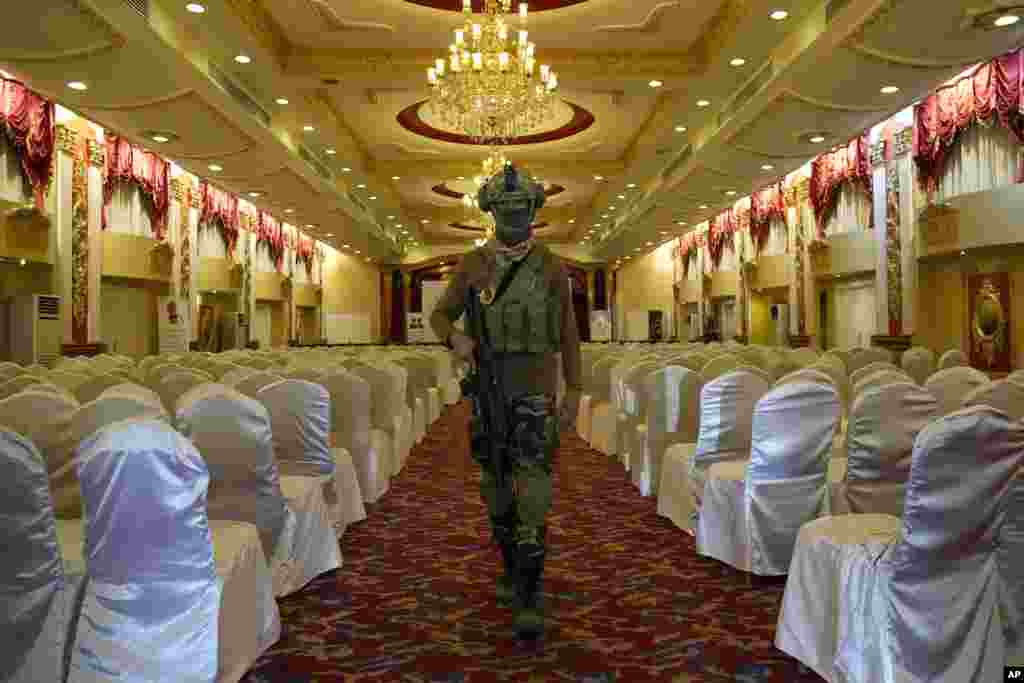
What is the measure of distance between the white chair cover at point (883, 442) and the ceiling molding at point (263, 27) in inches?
286

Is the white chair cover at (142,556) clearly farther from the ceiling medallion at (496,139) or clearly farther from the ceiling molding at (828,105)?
the ceiling medallion at (496,139)

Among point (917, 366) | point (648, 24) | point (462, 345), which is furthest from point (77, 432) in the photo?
point (648, 24)

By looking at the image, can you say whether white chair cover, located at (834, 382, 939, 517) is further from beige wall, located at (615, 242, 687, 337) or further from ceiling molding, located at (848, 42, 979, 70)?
beige wall, located at (615, 242, 687, 337)

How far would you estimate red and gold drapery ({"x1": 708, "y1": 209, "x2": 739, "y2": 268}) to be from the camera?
800 inches

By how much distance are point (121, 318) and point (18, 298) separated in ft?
12.7

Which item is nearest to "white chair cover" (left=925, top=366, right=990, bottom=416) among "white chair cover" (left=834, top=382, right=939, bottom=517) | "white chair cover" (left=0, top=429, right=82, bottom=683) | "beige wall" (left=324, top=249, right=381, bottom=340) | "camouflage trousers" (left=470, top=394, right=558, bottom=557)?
"white chair cover" (left=834, top=382, right=939, bottom=517)

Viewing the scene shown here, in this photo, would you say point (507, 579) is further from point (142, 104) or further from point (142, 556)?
point (142, 104)

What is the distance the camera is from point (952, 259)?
11.5 metres

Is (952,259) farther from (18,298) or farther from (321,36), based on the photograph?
(18,298)

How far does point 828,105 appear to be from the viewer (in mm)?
9273

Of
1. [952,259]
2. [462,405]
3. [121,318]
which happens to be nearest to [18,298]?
[121,318]

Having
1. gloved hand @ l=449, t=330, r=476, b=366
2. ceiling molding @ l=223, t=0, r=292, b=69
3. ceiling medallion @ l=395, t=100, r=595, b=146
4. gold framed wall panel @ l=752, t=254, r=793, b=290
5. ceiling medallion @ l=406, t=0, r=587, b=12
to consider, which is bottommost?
gloved hand @ l=449, t=330, r=476, b=366

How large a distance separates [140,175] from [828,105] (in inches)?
433

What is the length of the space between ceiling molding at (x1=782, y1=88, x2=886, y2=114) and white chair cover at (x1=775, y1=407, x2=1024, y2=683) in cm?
754
